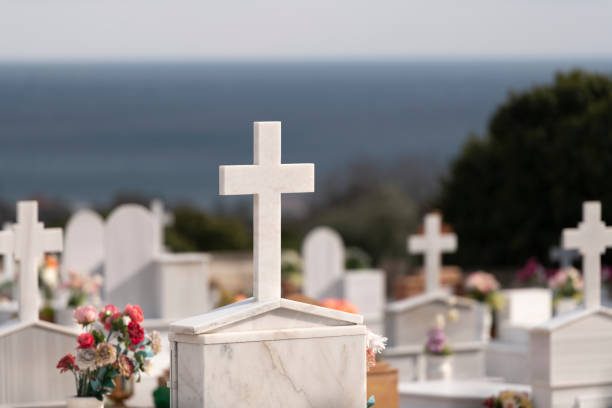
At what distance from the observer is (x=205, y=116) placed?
74062mm

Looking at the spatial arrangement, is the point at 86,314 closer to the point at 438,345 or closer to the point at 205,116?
the point at 438,345

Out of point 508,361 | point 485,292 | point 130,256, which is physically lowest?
point 508,361

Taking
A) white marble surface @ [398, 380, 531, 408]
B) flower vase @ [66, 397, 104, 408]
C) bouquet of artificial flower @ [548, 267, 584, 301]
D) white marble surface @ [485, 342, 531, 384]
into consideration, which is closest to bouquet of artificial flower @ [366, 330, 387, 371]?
flower vase @ [66, 397, 104, 408]

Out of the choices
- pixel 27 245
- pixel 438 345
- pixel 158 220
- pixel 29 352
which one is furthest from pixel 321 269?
pixel 29 352

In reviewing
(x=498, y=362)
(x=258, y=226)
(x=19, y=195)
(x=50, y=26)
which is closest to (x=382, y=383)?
(x=258, y=226)

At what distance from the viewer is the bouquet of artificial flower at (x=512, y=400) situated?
9625 millimetres

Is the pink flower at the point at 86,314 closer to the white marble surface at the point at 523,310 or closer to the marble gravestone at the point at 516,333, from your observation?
the marble gravestone at the point at 516,333

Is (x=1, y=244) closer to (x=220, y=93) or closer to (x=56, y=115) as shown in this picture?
(x=56, y=115)

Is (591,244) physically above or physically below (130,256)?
below

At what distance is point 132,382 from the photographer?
30.3ft

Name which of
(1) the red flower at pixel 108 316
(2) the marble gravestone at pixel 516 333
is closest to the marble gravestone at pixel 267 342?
(1) the red flower at pixel 108 316

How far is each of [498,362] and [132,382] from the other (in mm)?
5239

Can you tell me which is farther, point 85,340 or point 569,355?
point 569,355

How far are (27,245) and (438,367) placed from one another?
481cm
